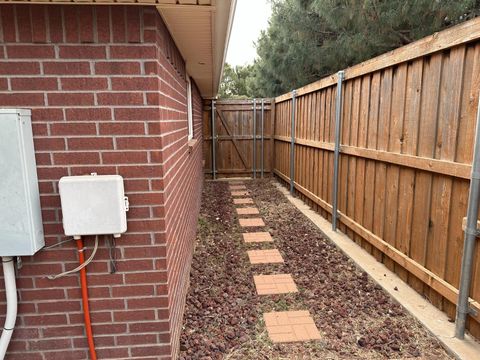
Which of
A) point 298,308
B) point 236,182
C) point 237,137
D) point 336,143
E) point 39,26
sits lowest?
point 236,182

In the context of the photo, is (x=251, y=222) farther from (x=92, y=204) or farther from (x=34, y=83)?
(x=34, y=83)

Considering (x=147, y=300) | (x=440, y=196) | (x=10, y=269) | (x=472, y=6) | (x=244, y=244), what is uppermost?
(x=472, y=6)

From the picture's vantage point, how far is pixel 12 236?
5.53 ft

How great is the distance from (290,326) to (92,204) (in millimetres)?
1726

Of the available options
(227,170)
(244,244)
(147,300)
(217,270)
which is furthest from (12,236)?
(227,170)

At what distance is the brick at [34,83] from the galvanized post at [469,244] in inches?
94.5

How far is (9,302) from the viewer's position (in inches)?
71.2

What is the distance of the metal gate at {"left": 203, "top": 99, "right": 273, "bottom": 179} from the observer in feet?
31.5

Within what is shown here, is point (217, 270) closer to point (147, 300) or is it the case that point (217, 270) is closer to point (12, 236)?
point (147, 300)

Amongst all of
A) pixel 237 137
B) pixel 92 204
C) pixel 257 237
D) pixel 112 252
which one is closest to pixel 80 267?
pixel 112 252

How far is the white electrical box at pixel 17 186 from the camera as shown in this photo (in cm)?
160

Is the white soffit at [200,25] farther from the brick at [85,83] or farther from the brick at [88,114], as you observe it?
the brick at [88,114]

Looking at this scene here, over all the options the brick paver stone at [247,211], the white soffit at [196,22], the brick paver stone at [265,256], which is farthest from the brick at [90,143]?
the brick paver stone at [247,211]

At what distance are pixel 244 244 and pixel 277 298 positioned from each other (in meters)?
1.43
